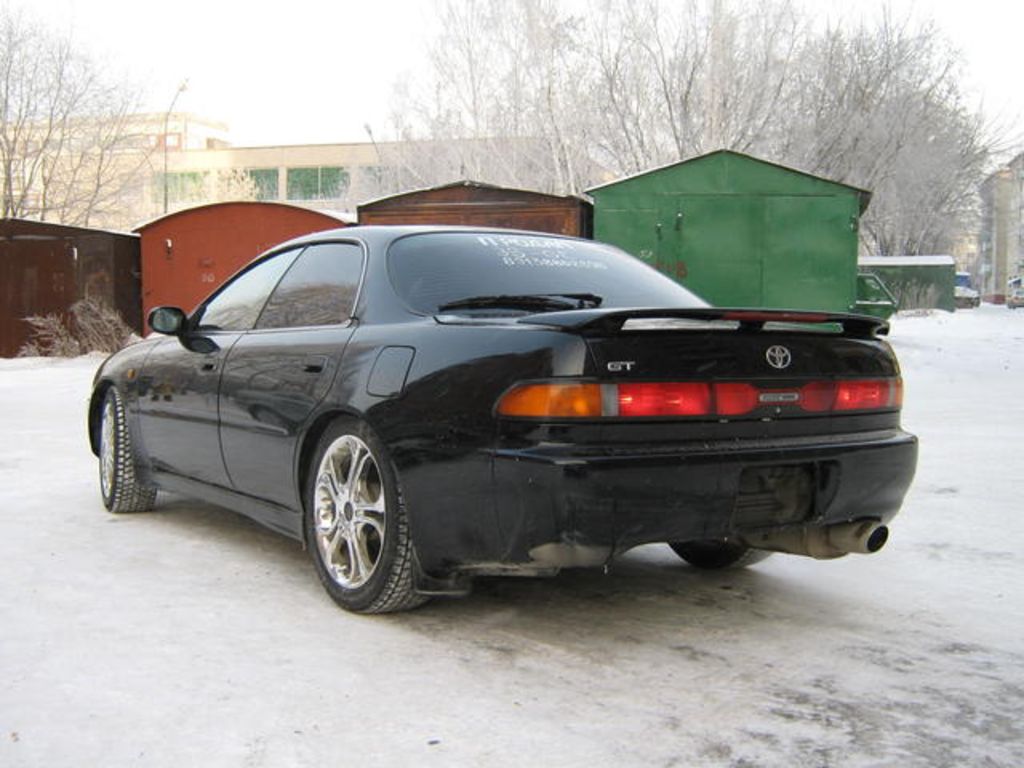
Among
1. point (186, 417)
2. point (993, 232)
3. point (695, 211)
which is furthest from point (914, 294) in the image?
point (993, 232)

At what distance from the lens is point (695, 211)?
1354cm

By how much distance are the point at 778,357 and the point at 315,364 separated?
1642mm

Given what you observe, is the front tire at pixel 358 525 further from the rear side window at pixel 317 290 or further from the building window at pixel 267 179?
the building window at pixel 267 179

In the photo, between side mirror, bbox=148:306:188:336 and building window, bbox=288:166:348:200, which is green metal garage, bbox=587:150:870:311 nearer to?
side mirror, bbox=148:306:188:336

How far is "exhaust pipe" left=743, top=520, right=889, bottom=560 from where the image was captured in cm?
330

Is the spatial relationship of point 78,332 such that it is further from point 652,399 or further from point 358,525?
point 652,399

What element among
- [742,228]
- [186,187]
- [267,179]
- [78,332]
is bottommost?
[78,332]

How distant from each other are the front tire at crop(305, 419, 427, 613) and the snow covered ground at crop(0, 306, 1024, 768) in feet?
0.38

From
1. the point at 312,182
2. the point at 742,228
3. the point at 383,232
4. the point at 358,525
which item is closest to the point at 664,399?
the point at 358,525

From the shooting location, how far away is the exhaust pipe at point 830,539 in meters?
3.30

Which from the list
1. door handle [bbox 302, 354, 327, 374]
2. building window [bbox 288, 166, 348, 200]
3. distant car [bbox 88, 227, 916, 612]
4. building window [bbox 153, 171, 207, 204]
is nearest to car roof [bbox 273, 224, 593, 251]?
distant car [bbox 88, 227, 916, 612]

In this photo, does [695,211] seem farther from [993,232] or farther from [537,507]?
[993,232]

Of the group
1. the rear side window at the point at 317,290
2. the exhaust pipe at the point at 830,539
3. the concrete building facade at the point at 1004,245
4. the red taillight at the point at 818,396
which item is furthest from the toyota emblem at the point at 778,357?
the concrete building facade at the point at 1004,245

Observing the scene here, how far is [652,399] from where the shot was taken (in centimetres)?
289
